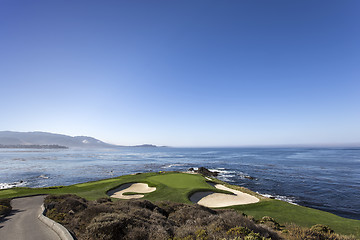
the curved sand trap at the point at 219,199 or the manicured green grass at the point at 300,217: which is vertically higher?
the manicured green grass at the point at 300,217

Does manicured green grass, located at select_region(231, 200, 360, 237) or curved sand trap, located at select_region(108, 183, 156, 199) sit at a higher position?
manicured green grass, located at select_region(231, 200, 360, 237)

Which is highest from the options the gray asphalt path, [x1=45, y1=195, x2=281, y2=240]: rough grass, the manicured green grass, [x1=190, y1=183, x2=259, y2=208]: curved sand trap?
[x1=45, y1=195, x2=281, y2=240]: rough grass

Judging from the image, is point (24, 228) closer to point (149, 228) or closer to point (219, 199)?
point (149, 228)

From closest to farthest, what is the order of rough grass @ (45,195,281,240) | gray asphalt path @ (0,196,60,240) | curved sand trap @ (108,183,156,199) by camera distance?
1. rough grass @ (45,195,281,240)
2. gray asphalt path @ (0,196,60,240)
3. curved sand trap @ (108,183,156,199)

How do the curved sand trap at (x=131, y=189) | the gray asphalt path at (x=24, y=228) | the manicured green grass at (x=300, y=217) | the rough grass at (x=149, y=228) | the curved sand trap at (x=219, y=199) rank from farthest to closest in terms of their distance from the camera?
the curved sand trap at (x=131, y=189), the curved sand trap at (x=219, y=199), the manicured green grass at (x=300, y=217), the gray asphalt path at (x=24, y=228), the rough grass at (x=149, y=228)

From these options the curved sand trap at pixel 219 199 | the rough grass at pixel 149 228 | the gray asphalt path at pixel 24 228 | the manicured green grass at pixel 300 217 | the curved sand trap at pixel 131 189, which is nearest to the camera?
the rough grass at pixel 149 228

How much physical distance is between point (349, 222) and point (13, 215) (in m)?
25.4

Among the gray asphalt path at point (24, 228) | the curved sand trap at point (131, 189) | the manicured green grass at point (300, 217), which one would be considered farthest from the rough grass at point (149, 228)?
the curved sand trap at point (131, 189)

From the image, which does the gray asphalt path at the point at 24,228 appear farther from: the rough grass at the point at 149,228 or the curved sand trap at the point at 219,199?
the curved sand trap at the point at 219,199

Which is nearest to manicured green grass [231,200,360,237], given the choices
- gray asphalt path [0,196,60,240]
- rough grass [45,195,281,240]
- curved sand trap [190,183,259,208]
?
curved sand trap [190,183,259,208]

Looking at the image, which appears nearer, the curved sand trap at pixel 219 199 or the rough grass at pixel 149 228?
the rough grass at pixel 149 228

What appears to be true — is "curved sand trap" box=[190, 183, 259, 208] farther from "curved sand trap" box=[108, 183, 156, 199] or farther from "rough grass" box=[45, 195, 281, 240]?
"rough grass" box=[45, 195, 281, 240]

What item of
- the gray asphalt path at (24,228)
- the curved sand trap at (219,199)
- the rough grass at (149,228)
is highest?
the rough grass at (149,228)

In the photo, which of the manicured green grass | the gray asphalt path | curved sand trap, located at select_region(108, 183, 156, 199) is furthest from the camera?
curved sand trap, located at select_region(108, 183, 156, 199)
